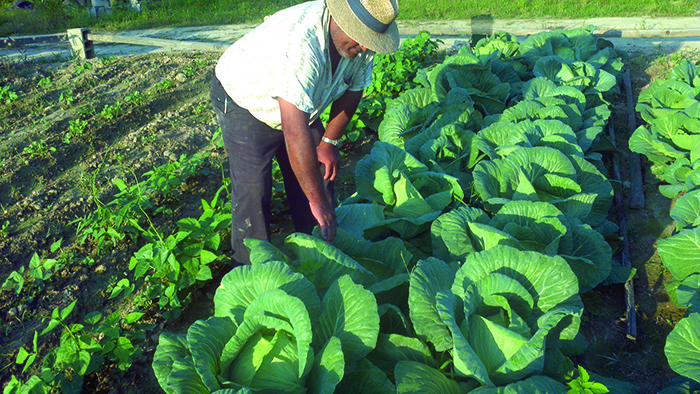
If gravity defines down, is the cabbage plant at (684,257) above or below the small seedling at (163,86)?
below

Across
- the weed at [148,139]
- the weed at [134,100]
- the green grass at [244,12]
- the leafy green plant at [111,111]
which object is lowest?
the weed at [148,139]

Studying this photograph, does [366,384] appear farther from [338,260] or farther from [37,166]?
[37,166]

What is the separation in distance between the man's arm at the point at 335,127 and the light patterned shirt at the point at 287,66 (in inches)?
5.8

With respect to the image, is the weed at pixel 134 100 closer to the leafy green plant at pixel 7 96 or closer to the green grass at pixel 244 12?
the leafy green plant at pixel 7 96

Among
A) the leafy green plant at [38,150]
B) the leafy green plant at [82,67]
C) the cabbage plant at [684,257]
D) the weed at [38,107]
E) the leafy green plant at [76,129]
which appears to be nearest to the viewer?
the cabbage plant at [684,257]

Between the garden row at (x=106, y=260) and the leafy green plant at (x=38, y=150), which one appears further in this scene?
the leafy green plant at (x=38, y=150)

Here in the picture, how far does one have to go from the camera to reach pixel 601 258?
256cm

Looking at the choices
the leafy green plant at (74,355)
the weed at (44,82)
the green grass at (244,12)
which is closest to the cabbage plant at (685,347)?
the leafy green plant at (74,355)

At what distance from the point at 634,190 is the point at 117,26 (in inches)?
474

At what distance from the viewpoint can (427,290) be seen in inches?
78.6

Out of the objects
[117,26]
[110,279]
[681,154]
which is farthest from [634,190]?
[117,26]

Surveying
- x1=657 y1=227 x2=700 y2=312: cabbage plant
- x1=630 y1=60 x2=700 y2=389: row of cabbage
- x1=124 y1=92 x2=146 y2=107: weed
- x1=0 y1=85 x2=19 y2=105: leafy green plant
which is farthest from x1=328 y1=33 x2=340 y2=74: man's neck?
x1=0 y1=85 x2=19 y2=105: leafy green plant

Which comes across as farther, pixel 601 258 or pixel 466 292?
pixel 601 258

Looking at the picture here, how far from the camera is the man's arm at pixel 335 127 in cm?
280
